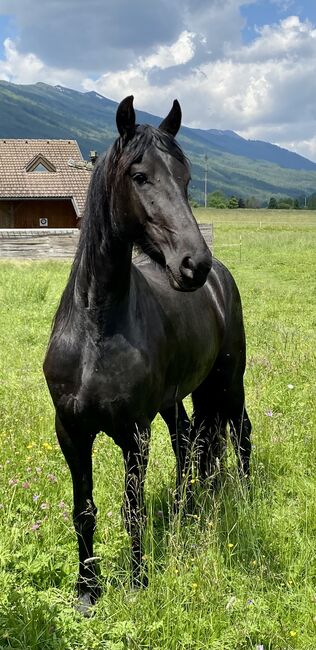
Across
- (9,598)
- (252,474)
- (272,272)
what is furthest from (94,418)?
(272,272)

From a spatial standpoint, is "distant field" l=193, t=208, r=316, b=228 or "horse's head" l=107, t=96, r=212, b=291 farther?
"distant field" l=193, t=208, r=316, b=228

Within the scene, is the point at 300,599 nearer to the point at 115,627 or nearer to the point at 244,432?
the point at 115,627

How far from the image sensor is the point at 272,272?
21453mm

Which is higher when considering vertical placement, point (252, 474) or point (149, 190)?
point (149, 190)

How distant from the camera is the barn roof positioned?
112 ft

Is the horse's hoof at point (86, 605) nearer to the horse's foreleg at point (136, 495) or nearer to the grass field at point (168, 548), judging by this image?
the grass field at point (168, 548)

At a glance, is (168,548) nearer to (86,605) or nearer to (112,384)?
(86,605)

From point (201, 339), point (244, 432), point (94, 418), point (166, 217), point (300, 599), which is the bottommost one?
point (300, 599)

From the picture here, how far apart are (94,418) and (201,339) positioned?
123 cm

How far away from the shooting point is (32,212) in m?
35.0

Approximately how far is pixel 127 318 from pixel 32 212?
33.4 m

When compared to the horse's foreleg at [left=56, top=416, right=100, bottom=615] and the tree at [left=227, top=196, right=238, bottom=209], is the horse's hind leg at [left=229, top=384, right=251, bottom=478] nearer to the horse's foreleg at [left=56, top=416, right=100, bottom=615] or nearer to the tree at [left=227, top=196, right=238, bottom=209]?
the horse's foreleg at [left=56, top=416, right=100, bottom=615]

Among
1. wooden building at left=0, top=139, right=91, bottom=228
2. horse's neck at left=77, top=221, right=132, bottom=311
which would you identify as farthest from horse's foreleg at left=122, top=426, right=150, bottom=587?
wooden building at left=0, top=139, right=91, bottom=228

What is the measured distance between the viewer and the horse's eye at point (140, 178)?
275 centimetres
